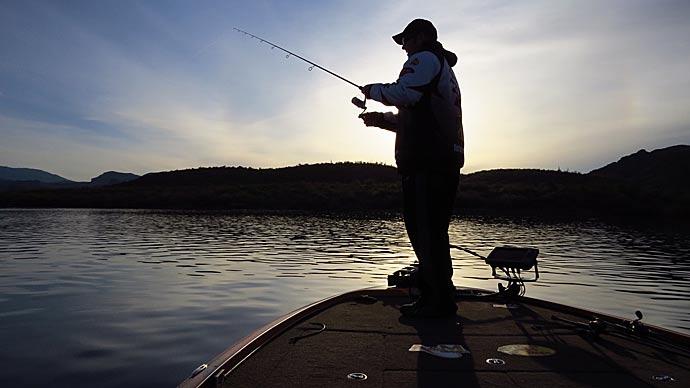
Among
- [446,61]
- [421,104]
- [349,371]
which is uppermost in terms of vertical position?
[446,61]

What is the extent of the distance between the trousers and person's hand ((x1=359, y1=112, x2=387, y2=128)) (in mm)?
1042

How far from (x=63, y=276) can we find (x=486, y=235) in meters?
26.6

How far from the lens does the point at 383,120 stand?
7035 mm

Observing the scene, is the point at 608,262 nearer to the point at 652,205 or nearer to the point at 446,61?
the point at 446,61

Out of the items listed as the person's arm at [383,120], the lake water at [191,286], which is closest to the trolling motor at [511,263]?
the person's arm at [383,120]

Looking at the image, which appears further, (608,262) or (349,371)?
(608,262)

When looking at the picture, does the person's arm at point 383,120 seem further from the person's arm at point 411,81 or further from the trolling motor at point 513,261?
the trolling motor at point 513,261

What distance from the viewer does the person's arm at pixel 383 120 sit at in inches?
275

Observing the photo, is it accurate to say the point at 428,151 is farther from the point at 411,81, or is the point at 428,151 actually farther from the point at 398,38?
the point at 398,38

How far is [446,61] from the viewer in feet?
21.3

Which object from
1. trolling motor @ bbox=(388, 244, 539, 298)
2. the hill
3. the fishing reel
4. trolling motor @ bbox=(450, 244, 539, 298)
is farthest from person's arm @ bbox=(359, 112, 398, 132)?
the hill

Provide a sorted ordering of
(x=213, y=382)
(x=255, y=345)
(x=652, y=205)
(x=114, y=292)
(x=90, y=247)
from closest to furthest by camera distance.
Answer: (x=213, y=382) → (x=255, y=345) → (x=114, y=292) → (x=90, y=247) → (x=652, y=205)

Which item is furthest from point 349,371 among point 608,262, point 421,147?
point 608,262

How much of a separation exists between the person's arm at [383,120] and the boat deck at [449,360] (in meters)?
2.32
